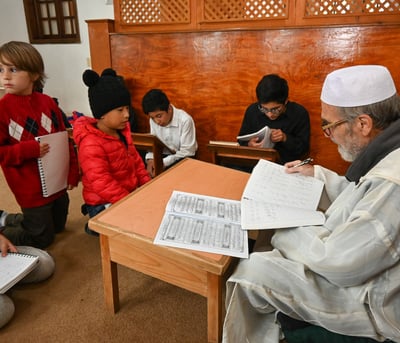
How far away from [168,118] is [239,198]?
1.34 m

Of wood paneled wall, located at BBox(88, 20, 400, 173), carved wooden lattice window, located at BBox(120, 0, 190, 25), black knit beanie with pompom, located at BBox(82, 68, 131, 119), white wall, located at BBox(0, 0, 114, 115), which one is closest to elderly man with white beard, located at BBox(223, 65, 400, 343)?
black knit beanie with pompom, located at BBox(82, 68, 131, 119)

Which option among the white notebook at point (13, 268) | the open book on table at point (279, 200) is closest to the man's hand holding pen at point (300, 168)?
the open book on table at point (279, 200)

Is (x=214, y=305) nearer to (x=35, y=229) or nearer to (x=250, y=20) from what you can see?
(x=35, y=229)

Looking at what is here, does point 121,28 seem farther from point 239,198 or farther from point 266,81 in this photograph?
point 239,198

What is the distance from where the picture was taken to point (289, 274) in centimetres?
93

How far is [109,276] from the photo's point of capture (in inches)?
54.7

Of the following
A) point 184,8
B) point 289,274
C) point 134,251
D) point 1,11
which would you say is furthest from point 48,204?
point 1,11

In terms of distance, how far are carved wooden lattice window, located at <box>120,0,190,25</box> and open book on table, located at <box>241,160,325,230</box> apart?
6.27 ft

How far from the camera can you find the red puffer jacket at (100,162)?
178 cm

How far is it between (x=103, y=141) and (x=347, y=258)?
54.6 inches

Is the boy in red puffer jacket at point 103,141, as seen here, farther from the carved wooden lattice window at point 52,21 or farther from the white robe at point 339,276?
the carved wooden lattice window at point 52,21

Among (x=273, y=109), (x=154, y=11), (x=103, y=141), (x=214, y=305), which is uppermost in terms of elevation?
(x=154, y=11)

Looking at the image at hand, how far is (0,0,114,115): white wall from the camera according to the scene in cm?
415

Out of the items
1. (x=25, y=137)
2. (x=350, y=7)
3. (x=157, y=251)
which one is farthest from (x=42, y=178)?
(x=350, y=7)
